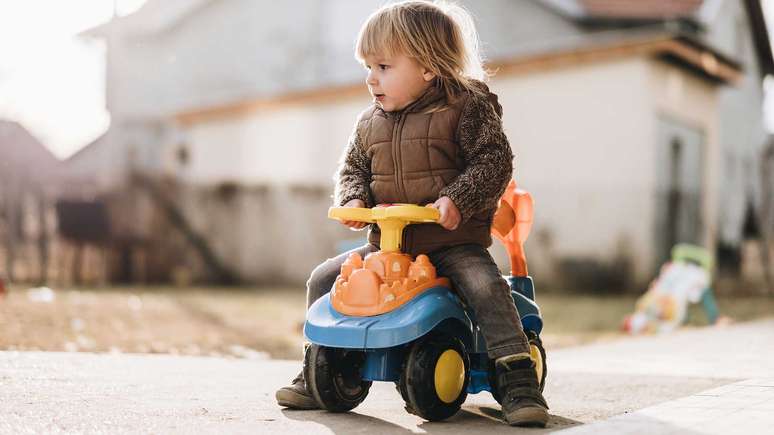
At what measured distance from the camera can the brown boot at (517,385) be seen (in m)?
3.57

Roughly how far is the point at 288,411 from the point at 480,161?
3.64 ft

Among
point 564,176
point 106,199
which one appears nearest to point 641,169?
point 564,176

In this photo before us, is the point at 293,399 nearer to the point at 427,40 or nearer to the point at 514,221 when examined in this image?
the point at 514,221

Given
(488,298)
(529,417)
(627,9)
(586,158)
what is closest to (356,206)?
(488,298)

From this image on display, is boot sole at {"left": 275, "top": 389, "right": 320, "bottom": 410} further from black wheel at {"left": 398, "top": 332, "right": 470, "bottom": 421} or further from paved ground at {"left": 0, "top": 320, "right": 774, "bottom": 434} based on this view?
black wheel at {"left": 398, "top": 332, "right": 470, "bottom": 421}

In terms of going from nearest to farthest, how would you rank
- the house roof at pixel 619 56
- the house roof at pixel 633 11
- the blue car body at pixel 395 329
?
the blue car body at pixel 395 329 → the house roof at pixel 619 56 → the house roof at pixel 633 11

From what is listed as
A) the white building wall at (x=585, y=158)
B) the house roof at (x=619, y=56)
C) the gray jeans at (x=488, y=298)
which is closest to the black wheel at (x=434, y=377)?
the gray jeans at (x=488, y=298)

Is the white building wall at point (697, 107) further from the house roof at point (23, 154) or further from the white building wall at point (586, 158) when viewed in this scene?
the house roof at point (23, 154)

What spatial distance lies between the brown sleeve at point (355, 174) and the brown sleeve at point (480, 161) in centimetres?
37

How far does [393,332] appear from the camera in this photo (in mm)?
3469

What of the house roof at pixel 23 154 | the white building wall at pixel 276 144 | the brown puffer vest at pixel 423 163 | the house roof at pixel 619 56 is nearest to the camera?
the brown puffer vest at pixel 423 163

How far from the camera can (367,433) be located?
3.33 metres

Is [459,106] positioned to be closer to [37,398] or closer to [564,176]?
[37,398]

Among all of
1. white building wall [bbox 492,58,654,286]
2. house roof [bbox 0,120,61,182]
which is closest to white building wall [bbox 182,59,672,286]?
white building wall [bbox 492,58,654,286]
